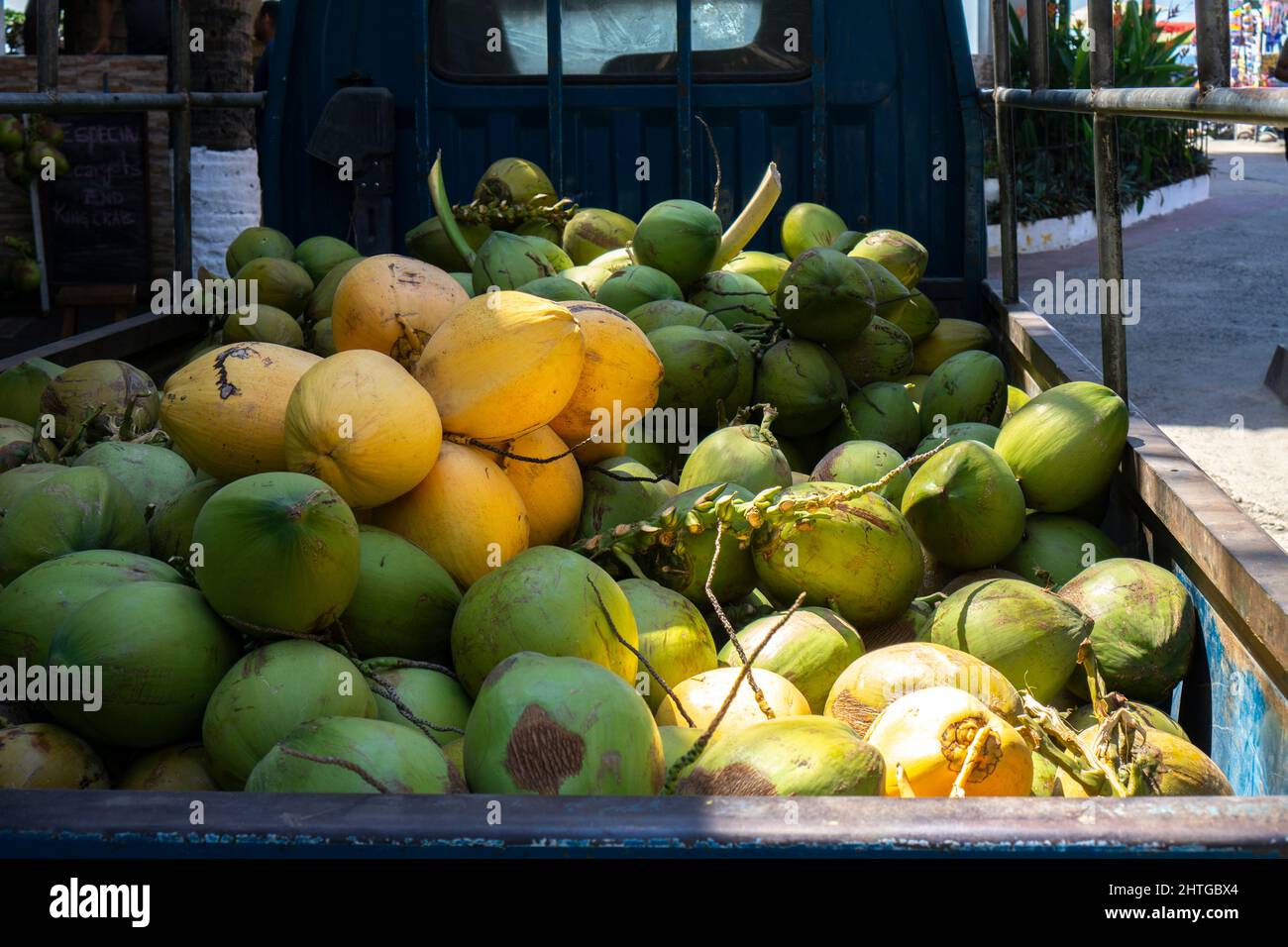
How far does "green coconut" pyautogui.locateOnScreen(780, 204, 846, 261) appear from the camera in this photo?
3.43 meters

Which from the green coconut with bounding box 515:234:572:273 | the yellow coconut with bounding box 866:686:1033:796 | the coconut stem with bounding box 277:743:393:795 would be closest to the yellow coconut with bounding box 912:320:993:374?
the green coconut with bounding box 515:234:572:273

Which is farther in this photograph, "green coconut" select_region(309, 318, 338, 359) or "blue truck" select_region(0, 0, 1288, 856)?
"blue truck" select_region(0, 0, 1288, 856)

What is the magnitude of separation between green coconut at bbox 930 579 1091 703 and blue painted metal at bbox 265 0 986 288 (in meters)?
2.05

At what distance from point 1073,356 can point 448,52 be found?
2.08 meters

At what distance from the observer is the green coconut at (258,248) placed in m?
3.46

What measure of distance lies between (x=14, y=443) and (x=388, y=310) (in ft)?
2.51

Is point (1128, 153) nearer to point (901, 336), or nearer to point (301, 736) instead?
point (901, 336)

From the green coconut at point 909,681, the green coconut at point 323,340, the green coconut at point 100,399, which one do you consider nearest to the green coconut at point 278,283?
the green coconut at point 323,340

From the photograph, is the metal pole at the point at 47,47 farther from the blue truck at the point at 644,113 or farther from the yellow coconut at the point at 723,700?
the yellow coconut at the point at 723,700

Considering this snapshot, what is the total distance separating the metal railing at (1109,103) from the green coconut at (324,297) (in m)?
1.69

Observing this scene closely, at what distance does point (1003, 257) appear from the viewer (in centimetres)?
359

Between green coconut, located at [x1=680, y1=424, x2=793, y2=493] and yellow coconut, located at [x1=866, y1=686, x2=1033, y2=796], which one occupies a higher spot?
green coconut, located at [x1=680, y1=424, x2=793, y2=493]

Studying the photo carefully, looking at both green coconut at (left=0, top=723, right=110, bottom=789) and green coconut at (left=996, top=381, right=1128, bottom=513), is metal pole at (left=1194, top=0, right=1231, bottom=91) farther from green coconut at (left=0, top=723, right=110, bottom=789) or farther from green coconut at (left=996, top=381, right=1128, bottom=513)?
green coconut at (left=0, top=723, right=110, bottom=789)
